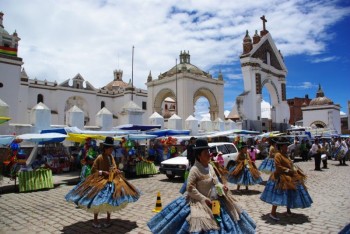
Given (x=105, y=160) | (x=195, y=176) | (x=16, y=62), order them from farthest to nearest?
(x=16, y=62) < (x=105, y=160) < (x=195, y=176)

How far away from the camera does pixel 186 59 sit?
36.6 meters

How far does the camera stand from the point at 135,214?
6.78 m

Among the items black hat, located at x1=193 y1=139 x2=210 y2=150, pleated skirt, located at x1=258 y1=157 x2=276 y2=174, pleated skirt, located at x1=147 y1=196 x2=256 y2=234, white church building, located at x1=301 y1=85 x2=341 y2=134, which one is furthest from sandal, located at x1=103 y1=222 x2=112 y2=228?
white church building, located at x1=301 y1=85 x2=341 y2=134

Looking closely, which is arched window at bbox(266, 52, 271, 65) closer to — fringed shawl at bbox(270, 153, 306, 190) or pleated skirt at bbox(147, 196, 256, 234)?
fringed shawl at bbox(270, 153, 306, 190)

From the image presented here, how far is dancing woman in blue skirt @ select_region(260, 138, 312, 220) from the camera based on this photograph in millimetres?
6141

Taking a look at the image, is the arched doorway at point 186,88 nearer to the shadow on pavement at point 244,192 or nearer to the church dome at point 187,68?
the church dome at point 187,68

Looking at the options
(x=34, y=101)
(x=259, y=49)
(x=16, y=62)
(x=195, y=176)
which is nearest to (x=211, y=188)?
(x=195, y=176)

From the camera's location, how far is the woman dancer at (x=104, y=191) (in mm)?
5508

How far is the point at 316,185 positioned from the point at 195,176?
893 cm

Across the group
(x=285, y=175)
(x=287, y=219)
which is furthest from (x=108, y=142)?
(x=287, y=219)

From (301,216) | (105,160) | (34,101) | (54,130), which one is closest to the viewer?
A: (105,160)

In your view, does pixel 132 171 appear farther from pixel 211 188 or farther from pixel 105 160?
pixel 211 188

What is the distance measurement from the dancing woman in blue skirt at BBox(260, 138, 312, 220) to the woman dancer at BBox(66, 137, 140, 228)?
3.06m

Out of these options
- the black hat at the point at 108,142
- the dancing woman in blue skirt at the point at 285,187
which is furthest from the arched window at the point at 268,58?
the black hat at the point at 108,142
